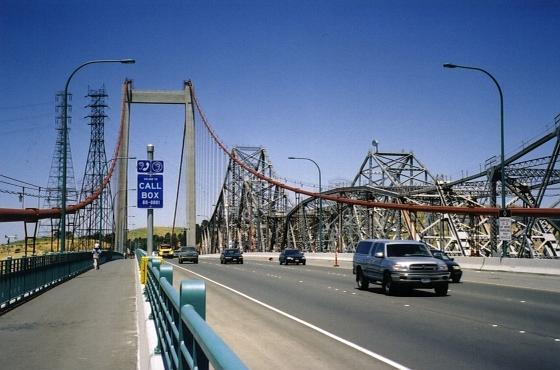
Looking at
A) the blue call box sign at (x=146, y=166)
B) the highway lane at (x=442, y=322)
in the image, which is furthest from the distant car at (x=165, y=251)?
the blue call box sign at (x=146, y=166)

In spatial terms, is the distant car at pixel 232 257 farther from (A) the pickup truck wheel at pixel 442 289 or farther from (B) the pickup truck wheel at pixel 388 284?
(A) the pickup truck wheel at pixel 442 289

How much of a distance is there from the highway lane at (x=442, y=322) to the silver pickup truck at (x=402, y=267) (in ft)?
1.86

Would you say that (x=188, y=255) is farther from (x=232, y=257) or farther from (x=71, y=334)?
(x=71, y=334)

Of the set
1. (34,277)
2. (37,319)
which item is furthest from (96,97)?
(37,319)

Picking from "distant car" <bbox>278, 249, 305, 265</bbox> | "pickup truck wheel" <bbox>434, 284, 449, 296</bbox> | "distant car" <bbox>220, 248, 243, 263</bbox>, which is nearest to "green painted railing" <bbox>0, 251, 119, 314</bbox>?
"pickup truck wheel" <bbox>434, 284, 449, 296</bbox>

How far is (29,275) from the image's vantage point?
2002 cm

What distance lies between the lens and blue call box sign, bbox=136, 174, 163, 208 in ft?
58.3

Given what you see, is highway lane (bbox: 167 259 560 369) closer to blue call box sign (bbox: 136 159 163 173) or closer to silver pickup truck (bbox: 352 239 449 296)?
silver pickup truck (bbox: 352 239 449 296)

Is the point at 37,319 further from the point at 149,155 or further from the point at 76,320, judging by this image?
the point at 149,155

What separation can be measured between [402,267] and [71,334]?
11967mm

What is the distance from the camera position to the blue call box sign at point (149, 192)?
58.3 feet

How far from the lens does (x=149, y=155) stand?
18.7 m

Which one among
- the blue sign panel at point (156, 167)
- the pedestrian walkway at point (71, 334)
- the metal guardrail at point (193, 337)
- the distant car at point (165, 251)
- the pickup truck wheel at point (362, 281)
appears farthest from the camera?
the distant car at point (165, 251)

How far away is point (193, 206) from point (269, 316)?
59.2m
